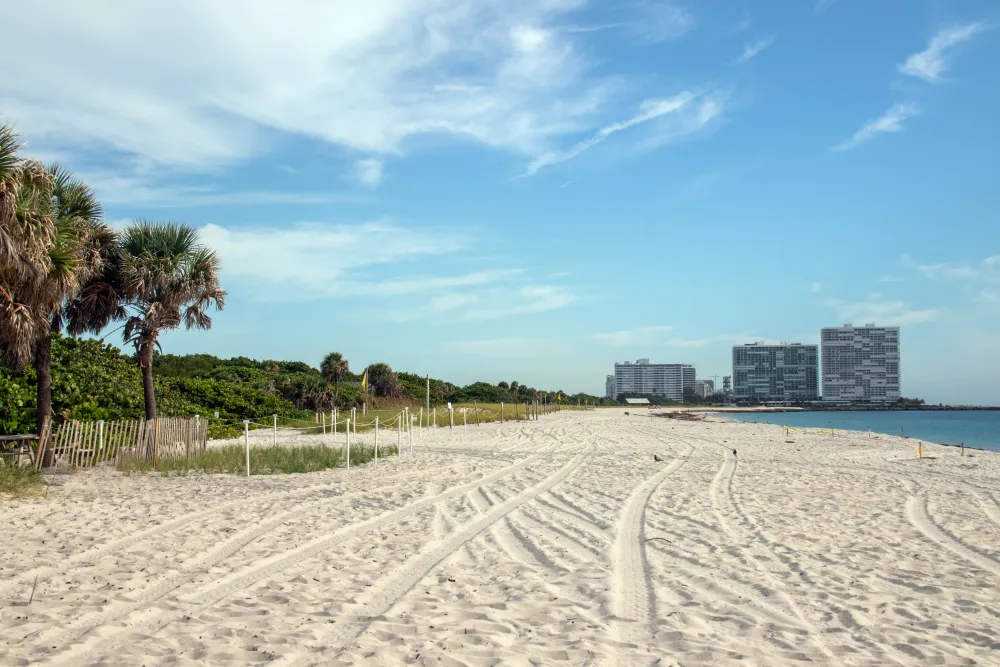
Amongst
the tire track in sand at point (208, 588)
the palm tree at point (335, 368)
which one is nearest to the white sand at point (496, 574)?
the tire track in sand at point (208, 588)

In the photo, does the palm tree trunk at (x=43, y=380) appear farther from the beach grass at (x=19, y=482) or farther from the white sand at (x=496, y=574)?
the beach grass at (x=19, y=482)

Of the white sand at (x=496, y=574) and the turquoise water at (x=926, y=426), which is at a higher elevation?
the white sand at (x=496, y=574)

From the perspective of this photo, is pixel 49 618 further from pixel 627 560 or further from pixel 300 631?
pixel 627 560

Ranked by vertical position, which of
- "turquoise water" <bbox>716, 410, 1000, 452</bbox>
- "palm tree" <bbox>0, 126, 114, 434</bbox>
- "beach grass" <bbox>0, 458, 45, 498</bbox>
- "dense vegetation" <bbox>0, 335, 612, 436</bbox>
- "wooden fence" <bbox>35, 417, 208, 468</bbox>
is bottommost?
"turquoise water" <bbox>716, 410, 1000, 452</bbox>

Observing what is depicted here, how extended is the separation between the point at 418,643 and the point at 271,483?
352 inches

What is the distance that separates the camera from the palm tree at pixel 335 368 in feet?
155

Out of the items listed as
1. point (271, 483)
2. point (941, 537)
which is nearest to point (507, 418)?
point (271, 483)

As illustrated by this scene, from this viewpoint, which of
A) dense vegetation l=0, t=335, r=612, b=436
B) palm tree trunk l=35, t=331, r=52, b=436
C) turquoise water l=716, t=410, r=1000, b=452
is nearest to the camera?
palm tree trunk l=35, t=331, r=52, b=436

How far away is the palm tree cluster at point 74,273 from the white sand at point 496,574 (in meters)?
2.92

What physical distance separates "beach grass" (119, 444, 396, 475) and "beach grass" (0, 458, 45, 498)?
7.73ft

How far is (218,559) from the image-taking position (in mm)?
7016

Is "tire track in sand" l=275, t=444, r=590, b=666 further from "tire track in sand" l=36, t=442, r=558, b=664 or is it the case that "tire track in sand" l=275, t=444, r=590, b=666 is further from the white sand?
"tire track in sand" l=36, t=442, r=558, b=664

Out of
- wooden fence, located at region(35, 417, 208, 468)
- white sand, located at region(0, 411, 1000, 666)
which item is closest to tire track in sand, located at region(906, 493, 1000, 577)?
white sand, located at region(0, 411, 1000, 666)

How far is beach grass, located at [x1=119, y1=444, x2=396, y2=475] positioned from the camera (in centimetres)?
1434
